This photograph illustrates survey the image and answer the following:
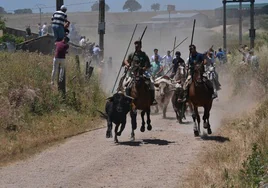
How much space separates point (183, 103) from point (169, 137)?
223 cm

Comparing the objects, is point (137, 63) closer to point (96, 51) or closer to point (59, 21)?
point (59, 21)

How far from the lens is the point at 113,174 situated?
15.1m

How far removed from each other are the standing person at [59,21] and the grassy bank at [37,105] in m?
1.63

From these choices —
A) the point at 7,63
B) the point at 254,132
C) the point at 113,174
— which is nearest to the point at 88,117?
the point at 7,63

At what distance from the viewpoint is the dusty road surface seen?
14430mm

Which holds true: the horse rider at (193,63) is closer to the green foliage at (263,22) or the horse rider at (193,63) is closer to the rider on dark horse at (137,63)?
the rider on dark horse at (137,63)

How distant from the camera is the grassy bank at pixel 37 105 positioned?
19359 millimetres

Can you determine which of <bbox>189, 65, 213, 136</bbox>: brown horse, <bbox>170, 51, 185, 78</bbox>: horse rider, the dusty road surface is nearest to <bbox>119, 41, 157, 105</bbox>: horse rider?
<bbox>189, 65, 213, 136</bbox>: brown horse

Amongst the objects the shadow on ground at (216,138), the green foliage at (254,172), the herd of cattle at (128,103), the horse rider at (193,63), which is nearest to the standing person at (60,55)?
the herd of cattle at (128,103)

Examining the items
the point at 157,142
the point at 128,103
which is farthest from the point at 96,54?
the point at 157,142

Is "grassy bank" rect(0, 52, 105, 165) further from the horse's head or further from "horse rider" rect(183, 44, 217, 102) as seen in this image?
"horse rider" rect(183, 44, 217, 102)

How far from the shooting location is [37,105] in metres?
22.3

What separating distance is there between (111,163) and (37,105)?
6718mm

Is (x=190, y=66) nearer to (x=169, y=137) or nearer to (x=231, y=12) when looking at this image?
(x=169, y=137)
